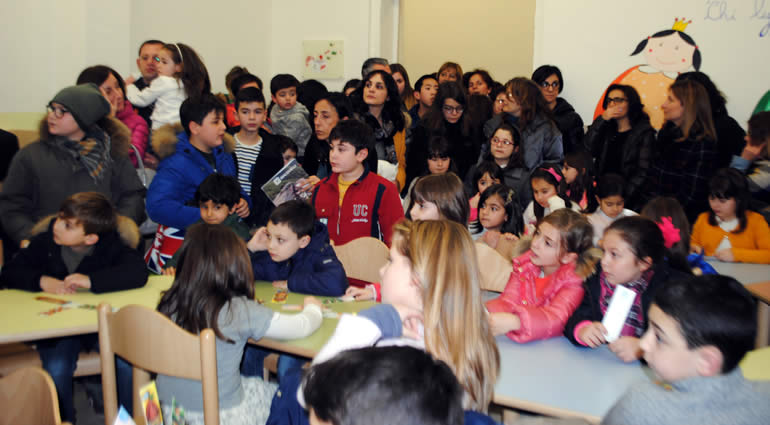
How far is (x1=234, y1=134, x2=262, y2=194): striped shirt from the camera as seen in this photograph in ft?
14.1

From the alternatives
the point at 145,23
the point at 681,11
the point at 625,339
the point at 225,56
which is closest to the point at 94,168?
the point at 625,339

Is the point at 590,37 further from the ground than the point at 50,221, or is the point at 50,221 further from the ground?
the point at 590,37

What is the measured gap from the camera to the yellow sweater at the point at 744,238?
13.3 feet

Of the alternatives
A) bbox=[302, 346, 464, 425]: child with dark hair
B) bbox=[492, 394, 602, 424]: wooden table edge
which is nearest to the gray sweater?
bbox=[492, 394, 602, 424]: wooden table edge

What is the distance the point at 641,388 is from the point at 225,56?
7051mm

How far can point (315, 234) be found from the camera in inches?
131

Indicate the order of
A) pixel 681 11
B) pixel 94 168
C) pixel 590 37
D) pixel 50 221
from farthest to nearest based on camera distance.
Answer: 1. pixel 590 37
2. pixel 681 11
3. pixel 94 168
4. pixel 50 221

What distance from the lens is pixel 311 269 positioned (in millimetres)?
3199

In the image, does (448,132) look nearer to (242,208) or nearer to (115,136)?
(242,208)

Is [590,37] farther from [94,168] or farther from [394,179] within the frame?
[94,168]

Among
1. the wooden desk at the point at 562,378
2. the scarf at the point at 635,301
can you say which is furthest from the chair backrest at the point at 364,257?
the scarf at the point at 635,301

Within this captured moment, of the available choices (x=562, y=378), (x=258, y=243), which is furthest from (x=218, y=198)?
(x=562, y=378)

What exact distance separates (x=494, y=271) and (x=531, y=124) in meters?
2.23

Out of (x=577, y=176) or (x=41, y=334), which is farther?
(x=577, y=176)
